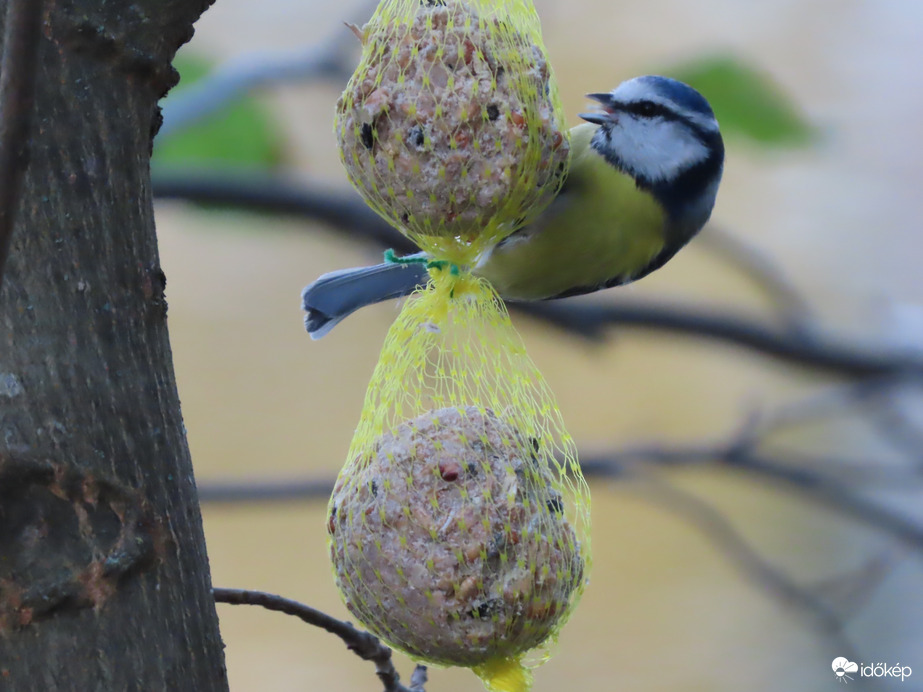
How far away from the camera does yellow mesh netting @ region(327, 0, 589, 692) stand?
804 millimetres

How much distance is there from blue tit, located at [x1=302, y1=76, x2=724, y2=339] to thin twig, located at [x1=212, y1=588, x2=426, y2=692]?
1.67 ft

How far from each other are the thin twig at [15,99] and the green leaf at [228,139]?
3.86ft

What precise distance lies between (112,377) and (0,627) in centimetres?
15

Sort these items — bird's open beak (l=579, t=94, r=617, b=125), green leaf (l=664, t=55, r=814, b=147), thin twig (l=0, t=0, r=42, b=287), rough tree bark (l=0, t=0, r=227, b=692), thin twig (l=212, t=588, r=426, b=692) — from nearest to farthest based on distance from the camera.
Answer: thin twig (l=0, t=0, r=42, b=287)
rough tree bark (l=0, t=0, r=227, b=692)
thin twig (l=212, t=588, r=426, b=692)
bird's open beak (l=579, t=94, r=617, b=125)
green leaf (l=664, t=55, r=814, b=147)

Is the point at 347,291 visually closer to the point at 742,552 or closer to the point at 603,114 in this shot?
the point at 603,114

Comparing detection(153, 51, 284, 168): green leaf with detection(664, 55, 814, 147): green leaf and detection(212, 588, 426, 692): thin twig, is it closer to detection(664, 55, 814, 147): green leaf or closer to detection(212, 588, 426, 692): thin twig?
detection(664, 55, 814, 147): green leaf

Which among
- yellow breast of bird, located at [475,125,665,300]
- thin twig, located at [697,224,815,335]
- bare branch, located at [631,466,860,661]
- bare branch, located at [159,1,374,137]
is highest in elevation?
bare branch, located at [159,1,374,137]

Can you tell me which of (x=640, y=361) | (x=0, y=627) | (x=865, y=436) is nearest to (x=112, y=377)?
(x=0, y=627)

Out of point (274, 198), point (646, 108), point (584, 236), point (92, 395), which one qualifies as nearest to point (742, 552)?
point (584, 236)

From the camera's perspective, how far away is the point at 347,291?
1309 millimetres

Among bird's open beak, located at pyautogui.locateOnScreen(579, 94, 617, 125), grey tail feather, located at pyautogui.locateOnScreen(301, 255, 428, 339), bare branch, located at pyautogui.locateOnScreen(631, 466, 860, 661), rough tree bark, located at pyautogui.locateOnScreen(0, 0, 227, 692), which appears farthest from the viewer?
bare branch, located at pyautogui.locateOnScreen(631, 466, 860, 661)

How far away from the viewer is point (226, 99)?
160 cm

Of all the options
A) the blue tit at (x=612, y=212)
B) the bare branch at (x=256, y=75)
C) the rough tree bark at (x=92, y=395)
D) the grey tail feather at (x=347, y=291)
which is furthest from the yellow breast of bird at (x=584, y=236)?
the rough tree bark at (x=92, y=395)

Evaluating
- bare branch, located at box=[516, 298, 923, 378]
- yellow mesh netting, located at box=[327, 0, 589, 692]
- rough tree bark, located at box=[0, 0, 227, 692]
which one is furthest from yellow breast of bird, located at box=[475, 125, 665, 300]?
rough tree bark, located at box=[0, 0, 227, 692]
